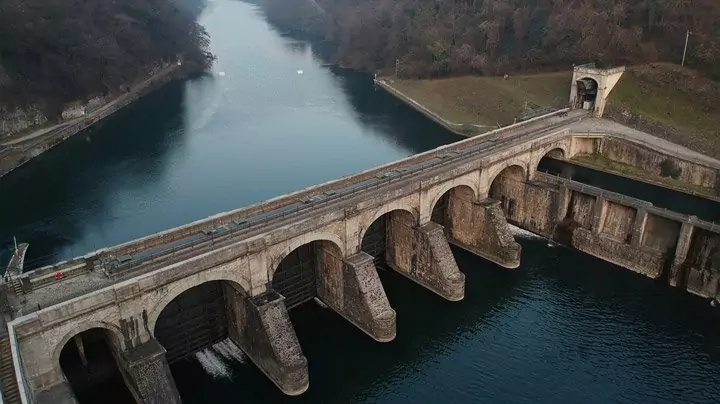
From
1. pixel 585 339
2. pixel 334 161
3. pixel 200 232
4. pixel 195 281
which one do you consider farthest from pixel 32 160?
pixel 585 339

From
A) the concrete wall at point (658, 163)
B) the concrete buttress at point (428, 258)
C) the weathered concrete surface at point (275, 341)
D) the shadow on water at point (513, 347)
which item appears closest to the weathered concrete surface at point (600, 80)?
the concrete wall at point (658, 163)

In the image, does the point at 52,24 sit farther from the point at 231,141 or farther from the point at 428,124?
the point at 428,124

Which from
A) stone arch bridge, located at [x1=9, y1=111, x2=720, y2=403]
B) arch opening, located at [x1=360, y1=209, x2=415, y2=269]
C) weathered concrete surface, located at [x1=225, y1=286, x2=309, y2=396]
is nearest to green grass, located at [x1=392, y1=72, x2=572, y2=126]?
stone arch bridge, located at [x1=9, y1=111, x2=720, y2=403]

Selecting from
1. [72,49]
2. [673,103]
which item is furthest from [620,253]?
[72,49]

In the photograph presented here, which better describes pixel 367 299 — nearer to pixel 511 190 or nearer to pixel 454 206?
pixel 454 206

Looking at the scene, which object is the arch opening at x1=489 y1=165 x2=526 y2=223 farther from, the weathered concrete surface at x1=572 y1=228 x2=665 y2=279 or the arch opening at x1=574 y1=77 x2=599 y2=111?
the arch opening at x1=574 y1=77 x2=599 y2=111
